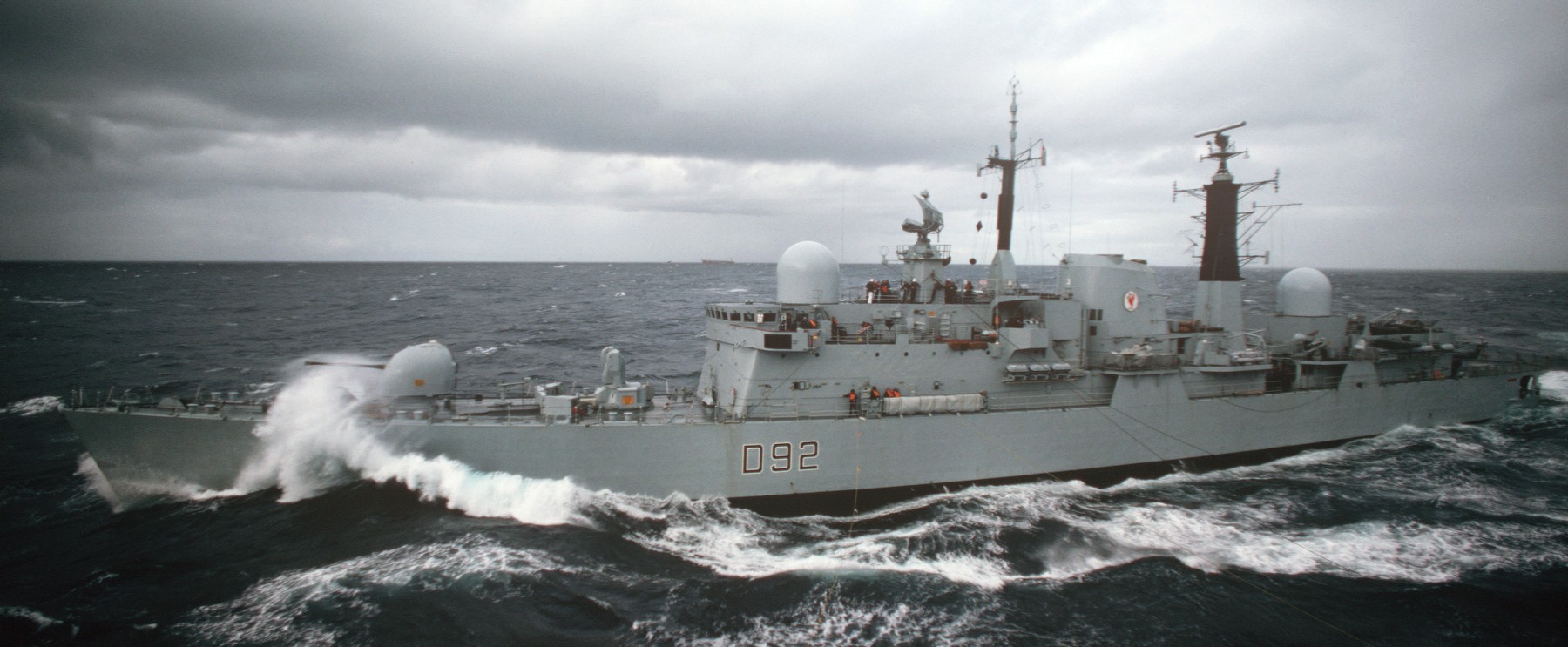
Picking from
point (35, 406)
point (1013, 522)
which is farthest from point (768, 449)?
point (35, 406)

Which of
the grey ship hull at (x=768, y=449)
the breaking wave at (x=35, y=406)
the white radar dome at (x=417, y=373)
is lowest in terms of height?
the breaking wave at (x=35, y=406)

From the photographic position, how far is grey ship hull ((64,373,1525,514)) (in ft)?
43.3

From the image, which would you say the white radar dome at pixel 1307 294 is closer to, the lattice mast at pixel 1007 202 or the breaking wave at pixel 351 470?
the lattice mast at pixel 1007 202

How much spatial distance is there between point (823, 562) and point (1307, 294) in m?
19.0

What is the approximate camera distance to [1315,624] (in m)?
10.2

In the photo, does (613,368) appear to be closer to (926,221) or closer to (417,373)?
(417,373)

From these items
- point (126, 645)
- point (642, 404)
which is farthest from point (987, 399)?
point (126, 645)

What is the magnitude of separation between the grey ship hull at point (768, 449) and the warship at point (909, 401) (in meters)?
0.04

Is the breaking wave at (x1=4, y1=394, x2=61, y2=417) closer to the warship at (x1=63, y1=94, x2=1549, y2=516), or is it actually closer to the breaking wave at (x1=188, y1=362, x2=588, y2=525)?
the warship at (x1=63, y1=94, x2=1549, y2=516)

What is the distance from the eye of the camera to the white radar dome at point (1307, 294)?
68.5 feet

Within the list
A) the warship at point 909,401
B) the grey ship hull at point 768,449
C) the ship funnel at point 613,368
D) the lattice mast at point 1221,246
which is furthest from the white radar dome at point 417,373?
the lattice mast at point 1221,246

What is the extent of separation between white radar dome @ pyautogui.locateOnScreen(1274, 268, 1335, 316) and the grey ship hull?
7.87 m

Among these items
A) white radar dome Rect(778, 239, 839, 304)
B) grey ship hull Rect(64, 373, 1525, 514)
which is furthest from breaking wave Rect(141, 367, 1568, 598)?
white radar dome Rect(778, 239, 839, 304)

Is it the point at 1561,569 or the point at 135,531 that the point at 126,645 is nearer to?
the point at 135,531
